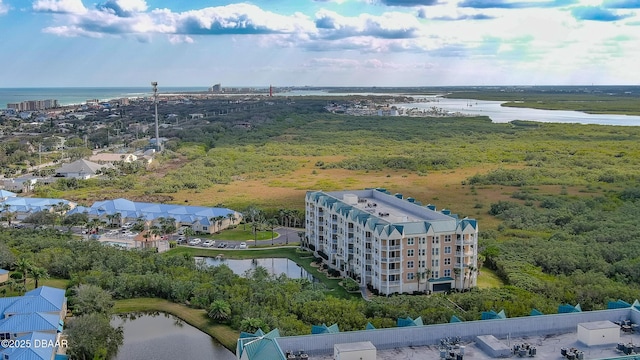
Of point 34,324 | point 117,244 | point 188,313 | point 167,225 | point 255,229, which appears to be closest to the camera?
point 34,324

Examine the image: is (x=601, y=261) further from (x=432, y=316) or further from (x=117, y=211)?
A: (x=117, y=211)

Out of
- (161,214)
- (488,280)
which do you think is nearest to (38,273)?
(161,214)

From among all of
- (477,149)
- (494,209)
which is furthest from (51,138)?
(494,209)

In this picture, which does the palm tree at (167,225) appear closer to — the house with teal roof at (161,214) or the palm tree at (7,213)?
the house with teal roof at (161,214)

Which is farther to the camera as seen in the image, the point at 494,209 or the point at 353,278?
the point at 494,209

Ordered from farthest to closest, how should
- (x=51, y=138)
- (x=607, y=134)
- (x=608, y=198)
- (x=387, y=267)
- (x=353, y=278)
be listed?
(x=607, y=134), (x=51, y=138), (x=608, y=198), (x=353, y=278), (x=387, y=267)

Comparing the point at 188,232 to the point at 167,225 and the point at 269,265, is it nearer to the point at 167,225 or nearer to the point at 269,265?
the point at 167,225
